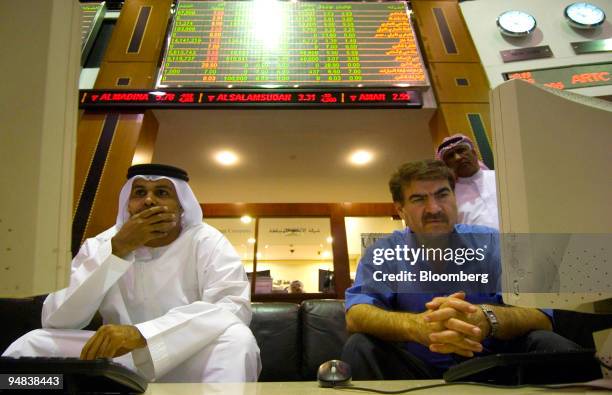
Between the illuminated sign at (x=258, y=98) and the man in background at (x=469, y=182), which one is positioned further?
the illuminated sign at (x=258, y=98)

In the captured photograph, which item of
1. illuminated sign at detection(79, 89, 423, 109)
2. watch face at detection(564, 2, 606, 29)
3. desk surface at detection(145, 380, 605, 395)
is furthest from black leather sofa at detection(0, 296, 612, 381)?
watch face at detection(564, 2, 606, 29)

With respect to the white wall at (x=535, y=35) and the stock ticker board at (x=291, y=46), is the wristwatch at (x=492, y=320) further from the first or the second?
the white wall at (x=535, y=35)

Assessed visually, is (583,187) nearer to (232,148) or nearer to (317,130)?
(317,130)

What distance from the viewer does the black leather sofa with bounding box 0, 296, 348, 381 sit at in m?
2.05

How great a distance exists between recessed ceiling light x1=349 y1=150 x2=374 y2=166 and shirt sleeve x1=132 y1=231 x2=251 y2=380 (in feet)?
8.34

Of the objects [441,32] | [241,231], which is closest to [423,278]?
[441,32]

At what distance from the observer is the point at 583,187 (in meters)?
0.73

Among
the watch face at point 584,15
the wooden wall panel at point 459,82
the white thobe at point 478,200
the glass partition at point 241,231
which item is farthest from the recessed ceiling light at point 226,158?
the watch face at point 584,15

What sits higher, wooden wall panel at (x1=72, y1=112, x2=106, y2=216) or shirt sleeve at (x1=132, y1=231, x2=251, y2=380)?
wooden wall panel at (x1=72, y1=112, x2=106, y2=216)

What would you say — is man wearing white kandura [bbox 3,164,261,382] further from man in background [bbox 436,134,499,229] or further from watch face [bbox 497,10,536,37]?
watch face [bbox 497,10,536,37]

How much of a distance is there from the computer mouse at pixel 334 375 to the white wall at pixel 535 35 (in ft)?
9.84

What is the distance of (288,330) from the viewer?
7.02 feet

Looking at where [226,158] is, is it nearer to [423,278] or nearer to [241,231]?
[241,231]

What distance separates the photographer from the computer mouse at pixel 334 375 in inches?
34.1
